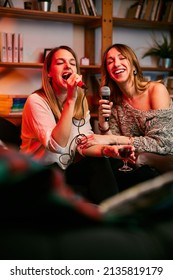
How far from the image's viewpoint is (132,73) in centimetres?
246

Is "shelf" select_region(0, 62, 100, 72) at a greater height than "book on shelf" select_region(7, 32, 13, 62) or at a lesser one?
lesser

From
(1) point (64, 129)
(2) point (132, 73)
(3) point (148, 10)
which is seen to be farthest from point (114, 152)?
(3) point (148, 10)

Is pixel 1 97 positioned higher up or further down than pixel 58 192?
further down

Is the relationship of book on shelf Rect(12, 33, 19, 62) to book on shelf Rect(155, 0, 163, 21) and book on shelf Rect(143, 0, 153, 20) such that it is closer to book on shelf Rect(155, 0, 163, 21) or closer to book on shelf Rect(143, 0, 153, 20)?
book on shelf Rect(143, 0, 153, 20)

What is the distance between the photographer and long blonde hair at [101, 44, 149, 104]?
8.00 ft

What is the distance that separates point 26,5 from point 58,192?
129 inches

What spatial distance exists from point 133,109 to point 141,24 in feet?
6.36

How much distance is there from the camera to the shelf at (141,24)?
3.87 meters

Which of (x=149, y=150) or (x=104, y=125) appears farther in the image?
(x=104, y=125)

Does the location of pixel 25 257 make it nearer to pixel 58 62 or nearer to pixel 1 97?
pixel 58 62

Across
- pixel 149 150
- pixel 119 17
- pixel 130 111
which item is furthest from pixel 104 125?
pixel 119 17

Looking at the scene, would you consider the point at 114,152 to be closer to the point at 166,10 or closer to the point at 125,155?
the point at 125,155

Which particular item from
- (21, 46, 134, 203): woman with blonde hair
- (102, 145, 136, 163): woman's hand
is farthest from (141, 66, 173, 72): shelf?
(102, 145, 136, 163): woman's hand

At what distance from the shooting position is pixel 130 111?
2.41 m
